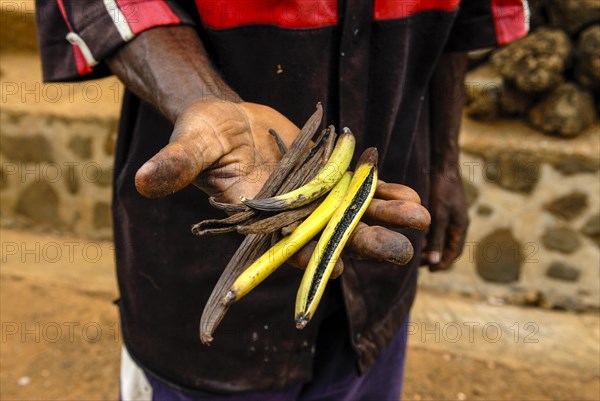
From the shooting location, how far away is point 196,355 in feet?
5.01

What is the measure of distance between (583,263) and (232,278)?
2.79 meters

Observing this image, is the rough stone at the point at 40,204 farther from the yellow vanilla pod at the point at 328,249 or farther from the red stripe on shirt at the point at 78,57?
the yellow vanilla pod at the point at 328,249

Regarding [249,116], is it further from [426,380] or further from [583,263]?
[583,263]

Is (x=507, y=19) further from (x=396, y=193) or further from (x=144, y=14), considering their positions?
(x=144, y=14)

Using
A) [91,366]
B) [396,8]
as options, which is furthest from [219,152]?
[91,366]

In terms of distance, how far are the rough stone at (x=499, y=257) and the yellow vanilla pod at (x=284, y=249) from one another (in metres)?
2.42

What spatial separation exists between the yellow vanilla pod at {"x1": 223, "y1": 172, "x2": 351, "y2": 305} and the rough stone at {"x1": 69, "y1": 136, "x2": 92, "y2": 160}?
2982mm

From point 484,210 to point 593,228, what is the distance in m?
0.54

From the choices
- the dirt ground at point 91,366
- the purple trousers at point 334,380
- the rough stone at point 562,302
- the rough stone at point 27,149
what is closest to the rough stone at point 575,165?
the rough stone at point 562,302

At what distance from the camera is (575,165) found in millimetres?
3279

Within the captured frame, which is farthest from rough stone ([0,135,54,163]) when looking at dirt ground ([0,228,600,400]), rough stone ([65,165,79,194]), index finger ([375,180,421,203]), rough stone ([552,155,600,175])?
index finger ([375,180,421,203])

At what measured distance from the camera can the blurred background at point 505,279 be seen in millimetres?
3115

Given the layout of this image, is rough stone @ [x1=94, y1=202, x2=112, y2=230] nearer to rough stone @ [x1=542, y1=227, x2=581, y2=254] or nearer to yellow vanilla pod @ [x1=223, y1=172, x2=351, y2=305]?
rough stone @ [x1=542, y1=227, x2=581, y2=254]

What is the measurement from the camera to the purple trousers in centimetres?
158
